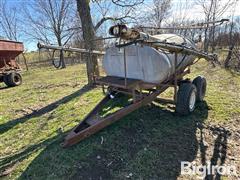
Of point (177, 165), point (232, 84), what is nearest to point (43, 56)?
point (232, 84)

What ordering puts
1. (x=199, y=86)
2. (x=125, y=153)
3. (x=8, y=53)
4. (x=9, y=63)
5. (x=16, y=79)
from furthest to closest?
(x=16, y=79) < (x=9, y=63) < (x=8, y=53) < (x=199, y=86) < (x=125, y=153)

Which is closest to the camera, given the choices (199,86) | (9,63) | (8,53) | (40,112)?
(199,86)

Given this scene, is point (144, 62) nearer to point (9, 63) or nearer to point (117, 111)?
point (117, 111)

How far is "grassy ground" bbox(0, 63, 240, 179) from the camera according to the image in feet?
9.93

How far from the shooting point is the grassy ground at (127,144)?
3.03m

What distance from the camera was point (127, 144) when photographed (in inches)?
141

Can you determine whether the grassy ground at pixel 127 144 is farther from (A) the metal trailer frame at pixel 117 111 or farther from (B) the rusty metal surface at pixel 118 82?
(B) the rusty metal surface at pixel 118 82

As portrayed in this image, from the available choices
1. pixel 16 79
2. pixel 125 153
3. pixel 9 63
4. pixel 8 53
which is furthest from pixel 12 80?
pixel 125 153

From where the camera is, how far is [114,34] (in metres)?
2.97

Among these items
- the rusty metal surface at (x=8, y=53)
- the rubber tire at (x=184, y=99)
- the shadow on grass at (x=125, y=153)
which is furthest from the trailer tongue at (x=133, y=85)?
the rusty metal surface at (x=8, y=53)

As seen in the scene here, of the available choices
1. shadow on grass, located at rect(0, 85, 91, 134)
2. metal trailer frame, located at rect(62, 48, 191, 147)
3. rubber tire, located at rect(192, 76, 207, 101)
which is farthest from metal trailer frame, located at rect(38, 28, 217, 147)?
shadow on grass, located at rect(0, 85, 91, 134)

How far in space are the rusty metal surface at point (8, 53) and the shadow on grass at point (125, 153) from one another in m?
8.05

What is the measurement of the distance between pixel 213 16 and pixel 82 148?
1660 cm

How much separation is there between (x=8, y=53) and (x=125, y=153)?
381 inches
